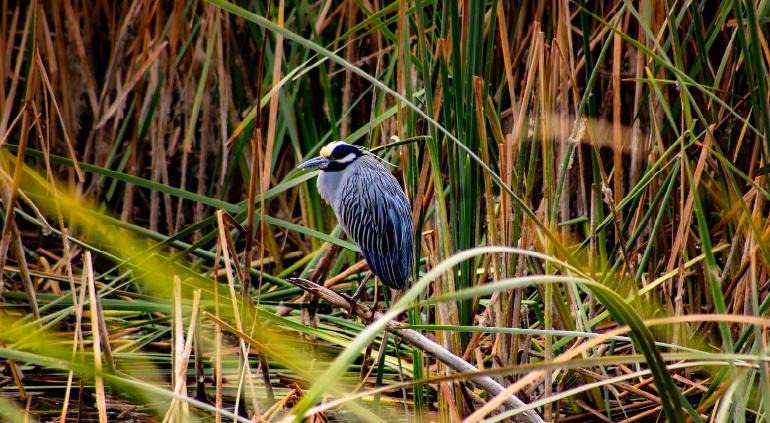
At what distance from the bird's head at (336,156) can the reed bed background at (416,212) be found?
0.51ft

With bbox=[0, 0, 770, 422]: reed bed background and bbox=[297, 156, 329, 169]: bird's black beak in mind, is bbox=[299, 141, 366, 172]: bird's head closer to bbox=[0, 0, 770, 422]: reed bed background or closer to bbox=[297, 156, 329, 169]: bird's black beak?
bbox=[297, 156, 329, 169]: bird's black beak

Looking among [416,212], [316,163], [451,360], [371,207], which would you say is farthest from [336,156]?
[451,360]

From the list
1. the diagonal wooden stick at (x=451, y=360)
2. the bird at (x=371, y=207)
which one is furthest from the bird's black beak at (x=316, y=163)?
the diagonal wooden stick at (x=451, y=360)

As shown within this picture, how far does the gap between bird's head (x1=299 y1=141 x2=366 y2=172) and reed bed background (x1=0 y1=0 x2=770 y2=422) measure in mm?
156

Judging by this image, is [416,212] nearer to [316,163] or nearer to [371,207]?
[371,207]

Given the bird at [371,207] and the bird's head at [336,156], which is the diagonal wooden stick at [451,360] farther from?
the bird's head at [336,156]

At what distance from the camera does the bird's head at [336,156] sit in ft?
10.6

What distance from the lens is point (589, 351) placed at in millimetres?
3152

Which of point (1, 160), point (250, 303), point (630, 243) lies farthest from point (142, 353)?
point (630, 243)

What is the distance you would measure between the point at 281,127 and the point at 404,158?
1486mm

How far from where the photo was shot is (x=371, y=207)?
3.19 meters

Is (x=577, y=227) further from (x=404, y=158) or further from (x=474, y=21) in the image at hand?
(x=474, y=21)

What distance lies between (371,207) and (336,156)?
0.76ft

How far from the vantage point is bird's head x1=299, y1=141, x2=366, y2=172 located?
3217mm
